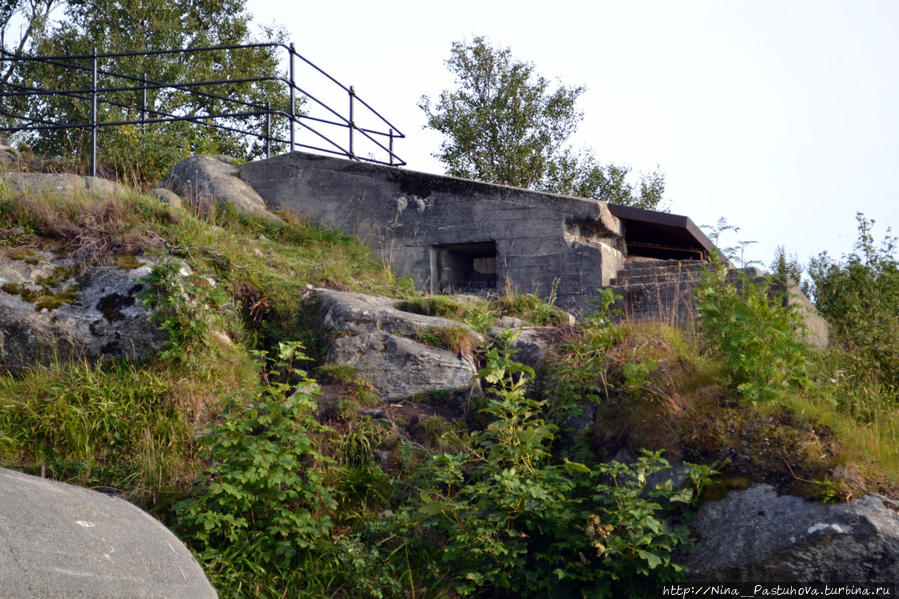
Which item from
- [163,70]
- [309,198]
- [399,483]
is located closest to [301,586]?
[399,483]

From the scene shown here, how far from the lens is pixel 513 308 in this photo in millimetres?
7750

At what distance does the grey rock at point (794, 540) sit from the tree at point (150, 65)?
55.3 ft

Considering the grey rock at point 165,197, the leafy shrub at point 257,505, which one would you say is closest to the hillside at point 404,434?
the leafy shrub at point 257,505

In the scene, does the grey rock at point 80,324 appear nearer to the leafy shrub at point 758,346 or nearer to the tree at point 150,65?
the leafy shrub at point 758,346

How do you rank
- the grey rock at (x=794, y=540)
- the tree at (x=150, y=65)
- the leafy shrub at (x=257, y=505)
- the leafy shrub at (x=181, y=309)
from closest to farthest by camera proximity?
the grey rock at (x=794, y=540) < the leafy shrub at (x=257, y=505) < the leafy shrub at (x=181, y=309) < the tree at (x=150, y=65)

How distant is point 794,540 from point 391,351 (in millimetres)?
3304

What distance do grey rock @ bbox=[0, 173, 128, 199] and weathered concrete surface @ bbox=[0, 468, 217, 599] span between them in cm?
483

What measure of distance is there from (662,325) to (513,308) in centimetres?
179

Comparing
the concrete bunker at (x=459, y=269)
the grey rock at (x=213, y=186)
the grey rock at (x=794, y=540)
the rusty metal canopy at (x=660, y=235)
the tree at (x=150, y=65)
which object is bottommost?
the grey rock at (x=794, y=540)

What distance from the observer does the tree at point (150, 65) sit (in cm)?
1994

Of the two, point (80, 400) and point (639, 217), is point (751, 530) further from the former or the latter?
point (639, 217)

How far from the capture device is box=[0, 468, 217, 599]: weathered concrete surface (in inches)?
112

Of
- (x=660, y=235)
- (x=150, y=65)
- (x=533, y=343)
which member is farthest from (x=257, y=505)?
(x=150, y=65)

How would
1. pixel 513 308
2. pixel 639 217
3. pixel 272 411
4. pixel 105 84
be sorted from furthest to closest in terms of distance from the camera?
pixel 105 84
pixel 639 217
pixel 513 308
pixel 272 411
